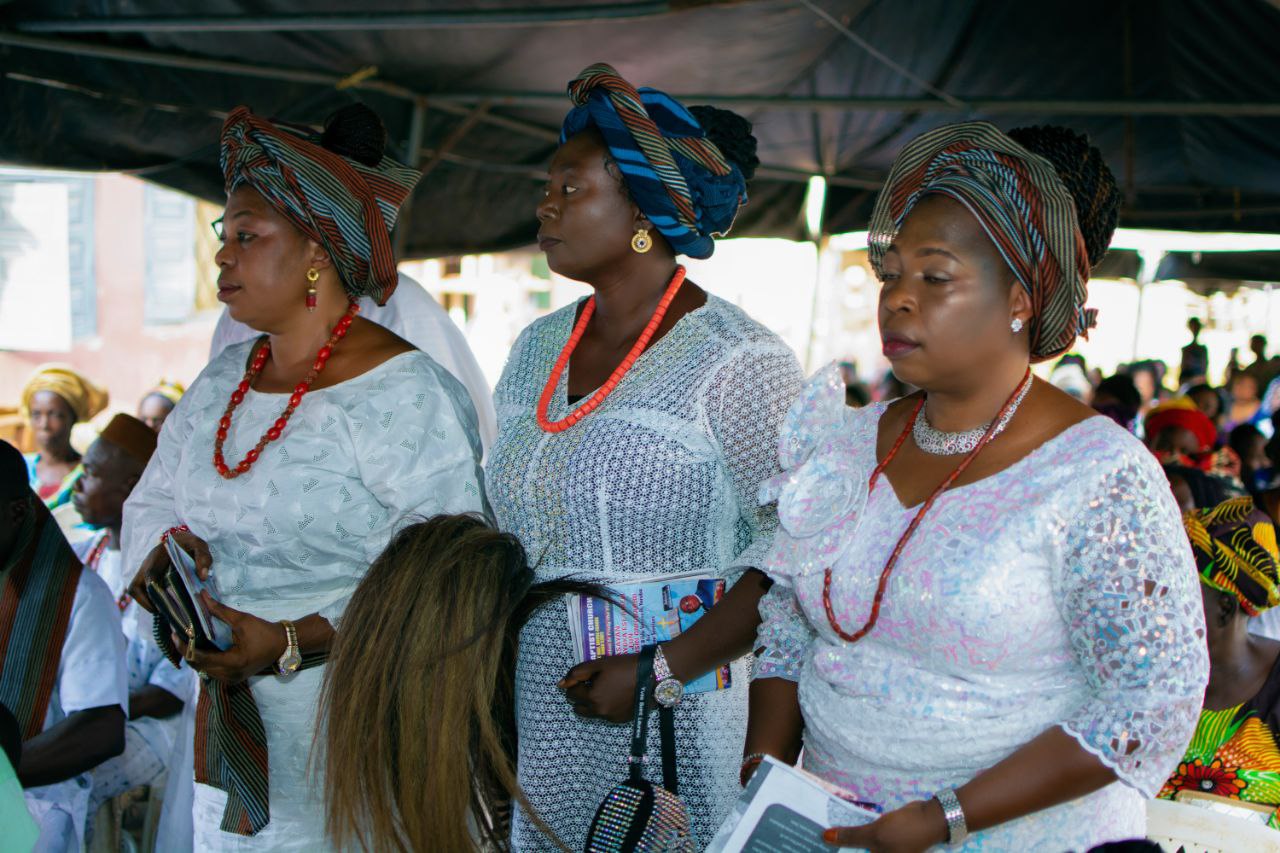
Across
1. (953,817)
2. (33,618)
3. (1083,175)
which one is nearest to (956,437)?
(1083,175)

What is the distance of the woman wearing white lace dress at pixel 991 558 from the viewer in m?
1.54

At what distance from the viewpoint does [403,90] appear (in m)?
5.68

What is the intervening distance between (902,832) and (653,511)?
2.70 feet

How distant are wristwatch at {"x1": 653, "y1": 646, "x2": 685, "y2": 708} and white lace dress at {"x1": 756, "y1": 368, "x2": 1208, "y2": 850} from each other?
12.4 inches

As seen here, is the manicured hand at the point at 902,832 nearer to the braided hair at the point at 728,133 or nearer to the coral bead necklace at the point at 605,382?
the coral bead necklace at the point at 605,382

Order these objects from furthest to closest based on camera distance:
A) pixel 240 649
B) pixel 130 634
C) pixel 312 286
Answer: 1. pixel 130 634
2. pixel 312 286
3. pixel 240 649

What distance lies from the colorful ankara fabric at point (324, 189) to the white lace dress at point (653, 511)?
23.6 inches

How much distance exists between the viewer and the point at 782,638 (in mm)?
1987

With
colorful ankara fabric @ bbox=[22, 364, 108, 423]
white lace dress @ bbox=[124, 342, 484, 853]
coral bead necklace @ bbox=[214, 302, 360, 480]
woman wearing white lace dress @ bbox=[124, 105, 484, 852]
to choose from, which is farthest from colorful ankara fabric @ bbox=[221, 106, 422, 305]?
colorful ankara fabric @ bbox=[22, 364, 108, 423]

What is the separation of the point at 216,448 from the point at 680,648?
1.08 m

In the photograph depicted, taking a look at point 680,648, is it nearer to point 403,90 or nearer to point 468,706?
point 468,706

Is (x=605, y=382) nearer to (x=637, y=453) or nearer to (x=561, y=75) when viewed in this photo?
(x=637, y=453)

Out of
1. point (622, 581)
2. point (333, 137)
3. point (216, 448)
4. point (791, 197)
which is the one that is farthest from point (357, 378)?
point (791, 197)

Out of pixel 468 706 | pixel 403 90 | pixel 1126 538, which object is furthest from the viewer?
pixel 403 90
